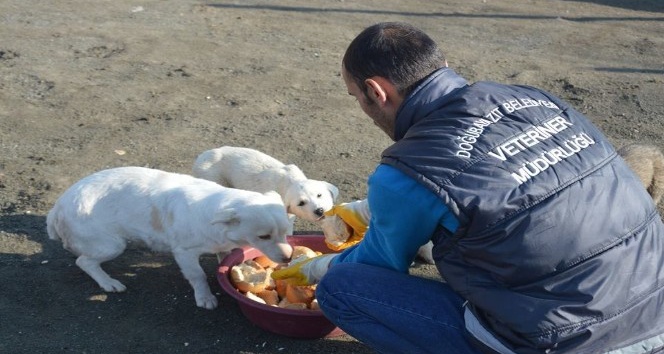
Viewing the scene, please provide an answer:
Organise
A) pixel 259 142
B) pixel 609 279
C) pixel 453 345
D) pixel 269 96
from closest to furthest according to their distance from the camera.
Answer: pixel 609 279 < pixel 453 345 < pixel 259 142 < pixel 269 96

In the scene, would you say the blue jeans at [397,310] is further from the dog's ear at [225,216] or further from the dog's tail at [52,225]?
the dog's tail at [52,225]

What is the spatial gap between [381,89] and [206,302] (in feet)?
5.87

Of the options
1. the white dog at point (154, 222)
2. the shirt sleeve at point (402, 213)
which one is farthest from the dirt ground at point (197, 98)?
the shirt sleeve at point (402, 213)

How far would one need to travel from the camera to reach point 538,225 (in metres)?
2.91

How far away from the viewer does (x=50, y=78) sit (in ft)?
25.0

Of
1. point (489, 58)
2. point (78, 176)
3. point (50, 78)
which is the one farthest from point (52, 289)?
point (489, 58)

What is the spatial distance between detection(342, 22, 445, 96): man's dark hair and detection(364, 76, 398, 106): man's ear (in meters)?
0.02

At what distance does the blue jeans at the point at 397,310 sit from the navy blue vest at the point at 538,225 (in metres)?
0.22

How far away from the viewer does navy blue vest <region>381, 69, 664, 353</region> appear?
9.57 ft

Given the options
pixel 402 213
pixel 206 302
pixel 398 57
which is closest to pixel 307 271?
pixel 206 302

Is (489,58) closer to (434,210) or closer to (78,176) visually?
(78,176)

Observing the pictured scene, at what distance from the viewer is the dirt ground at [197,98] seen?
14.6ft

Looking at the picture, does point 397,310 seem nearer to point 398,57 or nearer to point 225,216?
point 398,57

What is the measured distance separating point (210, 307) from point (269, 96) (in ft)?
10.8
